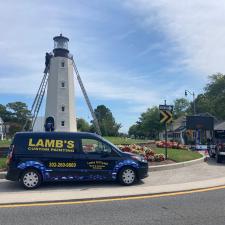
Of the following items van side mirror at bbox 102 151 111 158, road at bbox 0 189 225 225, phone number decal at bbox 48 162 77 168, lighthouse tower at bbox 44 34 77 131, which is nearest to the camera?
road at bbox 0 189 225 225

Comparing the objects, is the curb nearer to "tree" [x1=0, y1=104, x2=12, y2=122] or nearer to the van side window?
the van side window

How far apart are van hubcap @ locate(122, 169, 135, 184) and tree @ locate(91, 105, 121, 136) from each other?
8457 cm

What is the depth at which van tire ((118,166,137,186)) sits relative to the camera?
42.5 feet

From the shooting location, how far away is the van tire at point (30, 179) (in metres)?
12.3

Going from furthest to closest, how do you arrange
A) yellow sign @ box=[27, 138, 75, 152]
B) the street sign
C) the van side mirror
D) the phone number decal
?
the street sign, the van side mirror, yellow sign @ box=[27, 138, 75, 152], the phone number decal

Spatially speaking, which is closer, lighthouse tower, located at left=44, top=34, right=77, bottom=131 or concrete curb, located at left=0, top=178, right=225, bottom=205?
concrete curb, located at left=0, top=178, right=225, bottom=205

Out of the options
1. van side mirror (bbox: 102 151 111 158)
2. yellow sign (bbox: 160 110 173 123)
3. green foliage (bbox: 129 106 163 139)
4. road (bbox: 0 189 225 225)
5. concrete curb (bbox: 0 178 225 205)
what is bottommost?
road (bbox: 0 189 225 225)

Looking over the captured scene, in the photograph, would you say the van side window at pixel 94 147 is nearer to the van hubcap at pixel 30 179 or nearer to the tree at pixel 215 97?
the van hubcap at pixel 30 179

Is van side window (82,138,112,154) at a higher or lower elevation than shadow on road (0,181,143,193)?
higher

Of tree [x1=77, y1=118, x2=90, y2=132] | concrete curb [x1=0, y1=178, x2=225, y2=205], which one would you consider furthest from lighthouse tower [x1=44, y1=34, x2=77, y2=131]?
tree [x1=77, y1=118, x2=90, y2=132]

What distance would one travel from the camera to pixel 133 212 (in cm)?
876

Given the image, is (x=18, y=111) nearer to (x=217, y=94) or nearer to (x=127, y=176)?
(x=217, y=94)

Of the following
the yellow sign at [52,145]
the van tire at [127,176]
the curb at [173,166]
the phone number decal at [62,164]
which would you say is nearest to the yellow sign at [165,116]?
the curb at [173,166]

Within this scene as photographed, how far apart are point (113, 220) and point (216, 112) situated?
82141 millimetres
